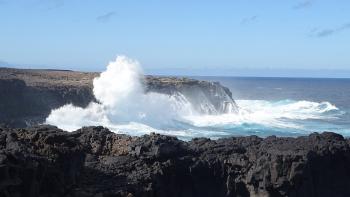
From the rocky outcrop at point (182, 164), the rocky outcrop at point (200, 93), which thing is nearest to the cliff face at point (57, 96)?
the rocky outcrop at point (200, 93)

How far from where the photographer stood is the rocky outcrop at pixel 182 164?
12508 millimetres

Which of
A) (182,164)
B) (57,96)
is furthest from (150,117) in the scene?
(182,164)

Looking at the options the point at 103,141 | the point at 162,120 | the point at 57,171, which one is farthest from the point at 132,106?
the point at 57,171

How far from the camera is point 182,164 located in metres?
14.9

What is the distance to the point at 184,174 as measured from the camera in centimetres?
1500

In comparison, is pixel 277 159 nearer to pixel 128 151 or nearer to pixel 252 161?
pixel 252 161

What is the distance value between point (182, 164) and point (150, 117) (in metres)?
26.7

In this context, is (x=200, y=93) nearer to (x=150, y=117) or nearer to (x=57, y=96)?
(x=150, y=117)

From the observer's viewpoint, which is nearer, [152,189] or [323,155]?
[152,189]

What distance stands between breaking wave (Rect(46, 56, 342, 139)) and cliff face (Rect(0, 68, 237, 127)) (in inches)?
26.7

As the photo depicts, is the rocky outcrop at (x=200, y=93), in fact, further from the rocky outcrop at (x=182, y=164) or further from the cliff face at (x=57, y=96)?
the rocky outcrop at (x=182, y=164)

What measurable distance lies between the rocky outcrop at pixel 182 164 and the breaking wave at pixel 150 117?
17.7m

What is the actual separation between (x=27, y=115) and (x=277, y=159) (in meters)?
21.6

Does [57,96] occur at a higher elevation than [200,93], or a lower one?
lower
